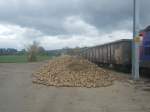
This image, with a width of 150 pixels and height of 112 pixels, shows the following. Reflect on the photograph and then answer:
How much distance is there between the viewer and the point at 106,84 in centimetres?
1673

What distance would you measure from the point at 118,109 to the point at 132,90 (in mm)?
4871

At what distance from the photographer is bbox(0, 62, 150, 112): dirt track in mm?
10617

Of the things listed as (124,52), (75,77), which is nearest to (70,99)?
(75,77)

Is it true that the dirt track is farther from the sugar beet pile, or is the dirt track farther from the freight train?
the freight train

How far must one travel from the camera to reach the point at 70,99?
40.8ft

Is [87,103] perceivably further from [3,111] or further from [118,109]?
[3,111]

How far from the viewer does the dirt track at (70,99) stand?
10617 millimetres

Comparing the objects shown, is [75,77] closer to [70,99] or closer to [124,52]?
[70,99]

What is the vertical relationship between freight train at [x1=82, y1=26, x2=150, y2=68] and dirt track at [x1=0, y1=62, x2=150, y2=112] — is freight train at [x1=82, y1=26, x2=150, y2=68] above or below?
above

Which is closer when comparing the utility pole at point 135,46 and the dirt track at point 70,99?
the dirt track at point 70,99

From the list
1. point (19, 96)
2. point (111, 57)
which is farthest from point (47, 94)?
point (111, 57)

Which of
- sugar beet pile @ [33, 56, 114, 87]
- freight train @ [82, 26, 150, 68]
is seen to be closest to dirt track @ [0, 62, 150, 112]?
sugar beet pile @ [33, 56, 114, 87]

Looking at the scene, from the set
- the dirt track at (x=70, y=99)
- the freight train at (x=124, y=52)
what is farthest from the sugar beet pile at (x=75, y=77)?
the freight train at (x=124, y=52)

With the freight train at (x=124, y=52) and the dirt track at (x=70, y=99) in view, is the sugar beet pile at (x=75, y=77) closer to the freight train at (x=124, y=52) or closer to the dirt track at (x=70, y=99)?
the dirt track at (x=70, y=99)
